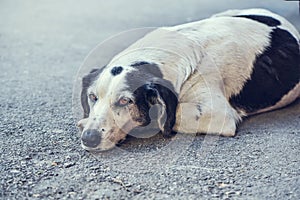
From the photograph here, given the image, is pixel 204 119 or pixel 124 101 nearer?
pixel 124 101

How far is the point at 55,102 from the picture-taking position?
11.3ft

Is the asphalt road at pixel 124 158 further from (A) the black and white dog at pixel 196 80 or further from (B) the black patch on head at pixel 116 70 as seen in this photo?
(B) the black patch on head at pixel 116 70

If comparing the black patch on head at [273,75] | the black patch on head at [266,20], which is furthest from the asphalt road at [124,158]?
the black patch on head at [266,20]

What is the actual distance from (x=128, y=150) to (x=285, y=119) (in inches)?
40.3

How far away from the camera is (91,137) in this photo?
2553 millimetres

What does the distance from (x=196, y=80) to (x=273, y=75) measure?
0.51m

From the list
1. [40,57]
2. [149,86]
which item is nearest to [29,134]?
[149,86]

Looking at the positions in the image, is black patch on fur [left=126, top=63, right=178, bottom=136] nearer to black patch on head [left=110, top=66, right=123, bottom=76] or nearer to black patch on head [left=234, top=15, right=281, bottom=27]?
black patch on head [left=110, top=66, right=123, bottom=76]

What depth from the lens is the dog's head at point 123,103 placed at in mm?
2594

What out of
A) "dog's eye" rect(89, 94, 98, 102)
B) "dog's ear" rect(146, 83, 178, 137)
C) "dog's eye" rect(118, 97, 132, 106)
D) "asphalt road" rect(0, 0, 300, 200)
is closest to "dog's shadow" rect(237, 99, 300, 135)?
"asphalt road" rect(0, 0, 300, 200)

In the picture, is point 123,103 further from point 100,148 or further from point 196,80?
point 196,80

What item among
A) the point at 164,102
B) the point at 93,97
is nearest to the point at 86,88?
the point at 93,97

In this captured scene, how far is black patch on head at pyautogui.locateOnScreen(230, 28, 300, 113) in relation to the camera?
3.09 meters

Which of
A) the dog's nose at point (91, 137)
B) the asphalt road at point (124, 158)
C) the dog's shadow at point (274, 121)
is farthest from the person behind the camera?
the dog's shadow at point (274, 121)
